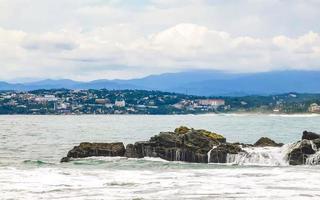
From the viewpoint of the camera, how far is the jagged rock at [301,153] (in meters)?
51.4

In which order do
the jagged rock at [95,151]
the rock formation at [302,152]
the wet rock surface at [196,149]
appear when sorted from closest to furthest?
the rock formation at [302,152]
the wet rock surface at [196,149]
the jagged rock at [95,151]

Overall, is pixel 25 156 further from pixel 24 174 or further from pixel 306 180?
pixel 306 180

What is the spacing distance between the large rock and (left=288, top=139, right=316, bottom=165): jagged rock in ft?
22.6

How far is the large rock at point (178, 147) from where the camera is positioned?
2146 inches

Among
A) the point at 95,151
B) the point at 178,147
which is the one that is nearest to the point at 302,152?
the point at 178,147

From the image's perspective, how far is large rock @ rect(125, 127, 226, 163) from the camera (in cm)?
5450

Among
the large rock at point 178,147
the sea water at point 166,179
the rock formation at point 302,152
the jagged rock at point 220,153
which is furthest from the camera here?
the large rock at point 178,147

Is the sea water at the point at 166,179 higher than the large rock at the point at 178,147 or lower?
lower

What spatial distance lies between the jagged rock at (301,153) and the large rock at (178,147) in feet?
22.6

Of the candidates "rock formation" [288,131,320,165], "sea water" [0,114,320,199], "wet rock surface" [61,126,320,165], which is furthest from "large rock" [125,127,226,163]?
"rock formation" [288,131,320,165]

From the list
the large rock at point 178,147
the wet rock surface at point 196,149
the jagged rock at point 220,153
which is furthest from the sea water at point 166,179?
the large rock at point 178,147

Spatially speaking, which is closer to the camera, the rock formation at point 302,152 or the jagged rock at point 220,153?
the rock formation at point 302,152

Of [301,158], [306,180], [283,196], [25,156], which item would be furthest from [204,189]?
[25,156]

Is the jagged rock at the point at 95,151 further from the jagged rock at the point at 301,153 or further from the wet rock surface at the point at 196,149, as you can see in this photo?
the jagged rock at the point at 301,153
